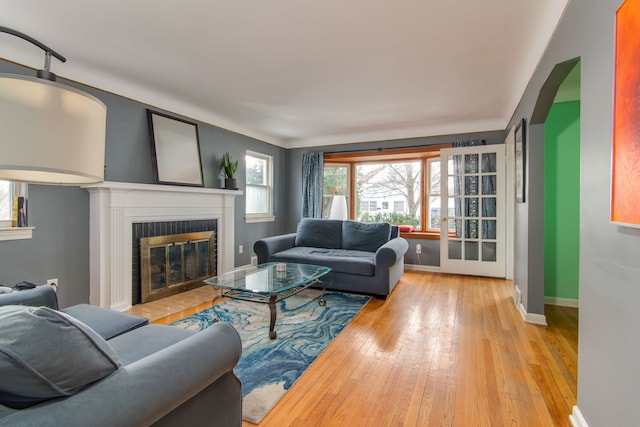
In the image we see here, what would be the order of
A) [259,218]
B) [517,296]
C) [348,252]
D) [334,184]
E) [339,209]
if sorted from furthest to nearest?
[334,184]
[259,218]
[339,209]
[348,252]
[517,296]

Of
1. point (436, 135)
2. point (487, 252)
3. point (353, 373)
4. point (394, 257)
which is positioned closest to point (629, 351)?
point (353, 373)

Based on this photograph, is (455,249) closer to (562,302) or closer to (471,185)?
(471,185)

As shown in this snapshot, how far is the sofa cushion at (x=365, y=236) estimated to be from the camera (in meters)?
4.31

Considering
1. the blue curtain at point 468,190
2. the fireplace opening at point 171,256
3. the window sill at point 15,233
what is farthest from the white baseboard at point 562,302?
the window sill at point 15,233

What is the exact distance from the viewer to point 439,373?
2.00m

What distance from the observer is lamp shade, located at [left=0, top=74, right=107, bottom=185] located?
2.64 feet

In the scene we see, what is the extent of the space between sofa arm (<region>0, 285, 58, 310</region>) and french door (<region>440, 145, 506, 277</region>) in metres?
4.58

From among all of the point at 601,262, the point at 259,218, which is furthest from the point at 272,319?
the point at 259,218

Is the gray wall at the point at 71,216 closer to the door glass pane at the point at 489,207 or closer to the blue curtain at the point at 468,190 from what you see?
the blue curtain at the point at 468,190

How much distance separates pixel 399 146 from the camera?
516cm

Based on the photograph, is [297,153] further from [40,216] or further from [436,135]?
[40,216]

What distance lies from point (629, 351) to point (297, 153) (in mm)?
5360

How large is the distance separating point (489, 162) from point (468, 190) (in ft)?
1.58

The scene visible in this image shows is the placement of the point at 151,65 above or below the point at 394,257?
above
